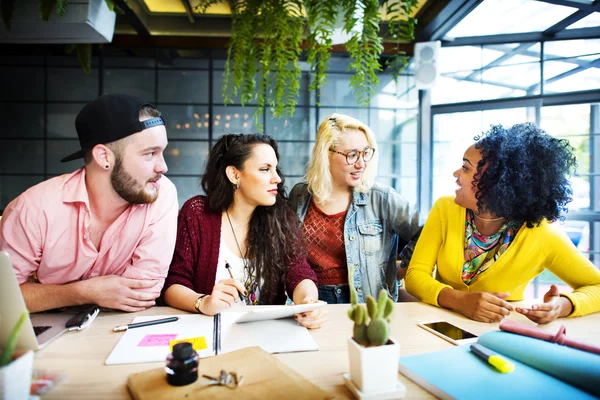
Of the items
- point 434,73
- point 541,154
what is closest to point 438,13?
point 434,73

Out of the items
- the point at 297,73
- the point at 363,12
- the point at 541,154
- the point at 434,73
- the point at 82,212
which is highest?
the point at 434,73

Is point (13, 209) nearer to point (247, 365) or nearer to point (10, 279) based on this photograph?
point (10, 279)

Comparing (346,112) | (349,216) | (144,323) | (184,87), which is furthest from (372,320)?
(184,87)

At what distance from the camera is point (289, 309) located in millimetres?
1179

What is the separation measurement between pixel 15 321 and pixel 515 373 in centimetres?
115

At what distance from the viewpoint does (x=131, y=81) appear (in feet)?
15.9

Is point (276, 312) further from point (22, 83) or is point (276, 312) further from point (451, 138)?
point (22, 83)

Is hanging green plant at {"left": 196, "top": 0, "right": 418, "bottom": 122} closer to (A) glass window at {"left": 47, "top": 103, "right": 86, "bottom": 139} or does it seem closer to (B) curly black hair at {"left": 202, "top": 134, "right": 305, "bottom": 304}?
(B) curly black hair at {"left": 202, "top": 134, "right": 305, "bottom": 304}

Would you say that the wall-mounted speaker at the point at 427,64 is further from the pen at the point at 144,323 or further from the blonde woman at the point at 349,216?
the pen at the point at 144,323

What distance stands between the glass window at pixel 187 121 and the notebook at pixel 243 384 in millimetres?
4276

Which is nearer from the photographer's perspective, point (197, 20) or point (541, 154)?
point (541, 154)

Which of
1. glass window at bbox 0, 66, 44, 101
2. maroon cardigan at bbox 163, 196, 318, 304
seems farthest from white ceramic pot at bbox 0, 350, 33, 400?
glass window at bbox 0, 66, 44, 101

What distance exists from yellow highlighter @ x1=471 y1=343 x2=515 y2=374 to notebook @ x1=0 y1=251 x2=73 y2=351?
1.06 meters

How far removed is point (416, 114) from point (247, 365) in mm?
4523
